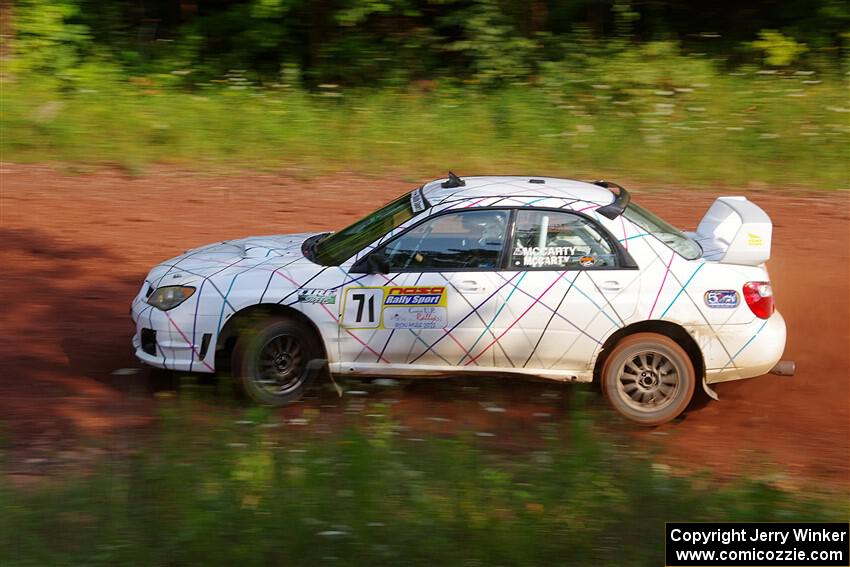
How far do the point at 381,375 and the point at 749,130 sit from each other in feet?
29.6

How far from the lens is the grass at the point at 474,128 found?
13414mm

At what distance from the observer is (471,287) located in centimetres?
672

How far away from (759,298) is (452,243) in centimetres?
210

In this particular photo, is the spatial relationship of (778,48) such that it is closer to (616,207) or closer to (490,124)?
(490,124)

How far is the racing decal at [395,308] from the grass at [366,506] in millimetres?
1357

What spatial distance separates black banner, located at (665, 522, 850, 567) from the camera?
450 cm

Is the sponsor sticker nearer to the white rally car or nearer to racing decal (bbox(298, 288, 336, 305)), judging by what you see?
the white rally car

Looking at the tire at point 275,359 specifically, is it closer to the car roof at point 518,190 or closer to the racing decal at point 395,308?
the racing decal at point 395,308

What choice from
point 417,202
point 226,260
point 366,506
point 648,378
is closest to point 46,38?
point 226,260

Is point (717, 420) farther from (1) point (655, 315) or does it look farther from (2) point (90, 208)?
(2) point (90, 208)

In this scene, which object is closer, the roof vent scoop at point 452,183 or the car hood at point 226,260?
the car hood at point 226,260

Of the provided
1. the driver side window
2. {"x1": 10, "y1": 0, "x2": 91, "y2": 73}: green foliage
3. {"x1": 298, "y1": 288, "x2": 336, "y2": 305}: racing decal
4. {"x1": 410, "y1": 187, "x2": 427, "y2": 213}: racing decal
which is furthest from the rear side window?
{"x1": 10, "y1": 0, "x2": 91, "y2": 73}: green foliage

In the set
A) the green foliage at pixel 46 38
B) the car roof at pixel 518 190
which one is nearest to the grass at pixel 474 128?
the green foliage at pixel 46 38

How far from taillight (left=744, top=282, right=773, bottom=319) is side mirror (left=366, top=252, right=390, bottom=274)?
242cm
